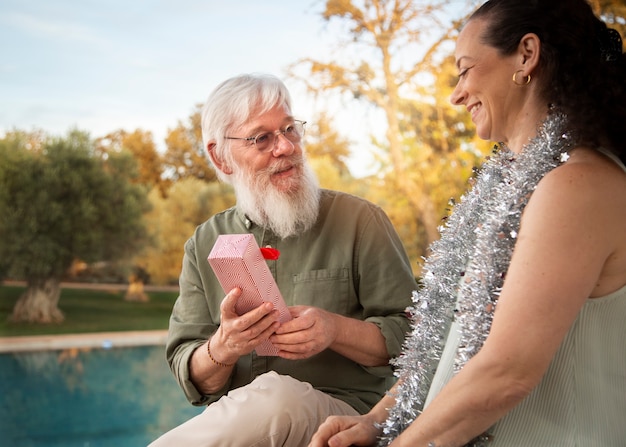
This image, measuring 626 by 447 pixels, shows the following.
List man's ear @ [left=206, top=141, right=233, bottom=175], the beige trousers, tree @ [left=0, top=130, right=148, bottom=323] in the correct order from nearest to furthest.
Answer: the beige trousers, man's ear @ [left=206, top=141, right=233, bottom=175], tree @ [left=0, top=130, right=148, bottom=323]

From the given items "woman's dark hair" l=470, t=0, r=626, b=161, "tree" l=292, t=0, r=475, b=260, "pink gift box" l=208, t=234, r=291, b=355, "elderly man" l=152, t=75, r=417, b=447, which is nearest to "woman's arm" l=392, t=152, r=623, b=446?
"woman's dark hair" l=470, t=0, r=626, b=161

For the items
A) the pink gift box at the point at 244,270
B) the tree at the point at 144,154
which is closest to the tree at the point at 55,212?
the tree at the point at 144,154

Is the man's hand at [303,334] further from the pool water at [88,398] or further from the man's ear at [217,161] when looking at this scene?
the pool water at [88,398]

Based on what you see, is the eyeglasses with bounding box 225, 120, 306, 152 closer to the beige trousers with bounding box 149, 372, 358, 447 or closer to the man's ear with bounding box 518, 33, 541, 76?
the beige trousers with bounding box 149, 372, 358, 447

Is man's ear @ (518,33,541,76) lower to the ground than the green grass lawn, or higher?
higher

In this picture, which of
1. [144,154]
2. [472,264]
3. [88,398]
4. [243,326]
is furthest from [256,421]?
[144,154]

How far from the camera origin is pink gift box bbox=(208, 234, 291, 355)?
1687mm

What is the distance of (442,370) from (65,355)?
213 inches

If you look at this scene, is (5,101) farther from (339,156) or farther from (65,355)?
(339,156)

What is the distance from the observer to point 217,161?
2.48 metres

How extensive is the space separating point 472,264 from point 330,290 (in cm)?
92

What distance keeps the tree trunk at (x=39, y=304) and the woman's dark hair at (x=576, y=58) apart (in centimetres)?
556

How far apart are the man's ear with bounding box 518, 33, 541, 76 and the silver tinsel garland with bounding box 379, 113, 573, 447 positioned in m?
0.11

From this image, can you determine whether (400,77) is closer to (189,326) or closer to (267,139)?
(267,139)
